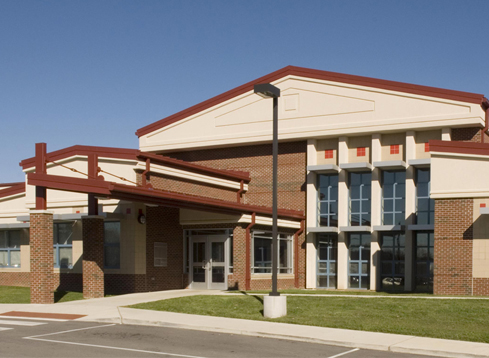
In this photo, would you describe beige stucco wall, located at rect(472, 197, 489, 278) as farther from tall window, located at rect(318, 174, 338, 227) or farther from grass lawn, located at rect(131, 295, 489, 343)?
tall window, located at rect(318, 174, 338, 227)

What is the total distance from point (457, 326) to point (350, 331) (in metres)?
2.82

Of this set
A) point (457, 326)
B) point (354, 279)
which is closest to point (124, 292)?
point (354, 279)

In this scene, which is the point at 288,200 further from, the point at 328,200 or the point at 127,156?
the point at 127,156

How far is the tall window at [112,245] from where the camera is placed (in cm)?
2827

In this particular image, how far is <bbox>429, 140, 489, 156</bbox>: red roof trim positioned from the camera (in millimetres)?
23578

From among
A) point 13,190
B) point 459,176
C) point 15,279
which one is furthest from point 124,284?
point 459,176

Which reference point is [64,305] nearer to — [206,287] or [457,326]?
[206,287]

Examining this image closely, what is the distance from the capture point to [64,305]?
22.2m

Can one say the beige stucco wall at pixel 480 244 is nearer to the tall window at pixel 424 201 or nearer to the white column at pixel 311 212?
the tall window at pixel 424 201

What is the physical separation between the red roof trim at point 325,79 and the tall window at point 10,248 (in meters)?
8.51

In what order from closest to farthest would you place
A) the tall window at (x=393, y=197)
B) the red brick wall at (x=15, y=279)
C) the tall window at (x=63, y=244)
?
1. the tall window at (x=393, y=197)
2. the tall window at (x=63, y=244)
3. the red brick wall at (x=15, y=279)

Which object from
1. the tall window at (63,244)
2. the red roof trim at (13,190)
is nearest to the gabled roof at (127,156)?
the red roof trim at (13,190)

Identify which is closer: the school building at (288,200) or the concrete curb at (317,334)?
the concrete curb at (317,334)

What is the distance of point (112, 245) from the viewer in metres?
28.5
